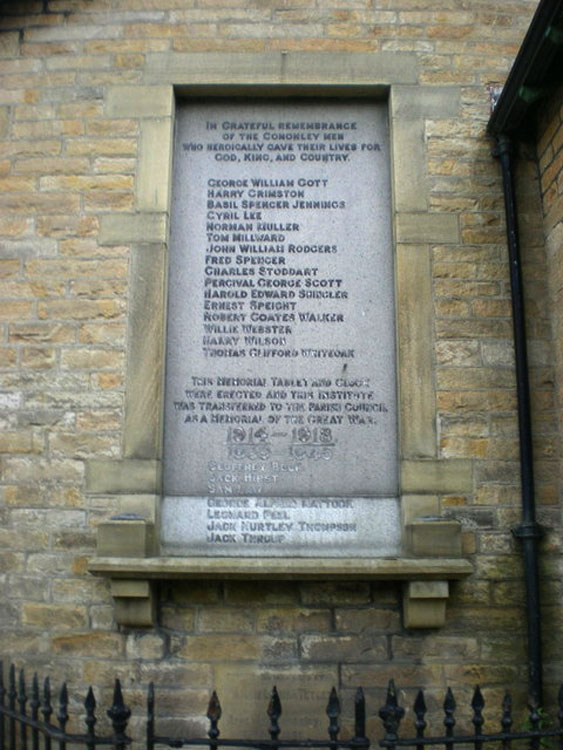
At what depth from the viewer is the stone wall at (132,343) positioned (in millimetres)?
4387

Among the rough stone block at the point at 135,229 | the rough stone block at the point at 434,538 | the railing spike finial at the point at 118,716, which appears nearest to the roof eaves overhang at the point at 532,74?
the rough stone block at the point at 135,229

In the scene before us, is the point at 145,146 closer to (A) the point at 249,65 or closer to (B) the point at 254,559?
(A) the point at 249,65

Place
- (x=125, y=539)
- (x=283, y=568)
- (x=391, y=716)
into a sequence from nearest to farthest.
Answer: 1. (x=391, y=716)
2. (x=283, y=568)
3. (x=125, y=539)

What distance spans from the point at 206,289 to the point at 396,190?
144 centimetres

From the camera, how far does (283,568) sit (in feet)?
14.0

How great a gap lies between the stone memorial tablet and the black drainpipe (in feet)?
2.53

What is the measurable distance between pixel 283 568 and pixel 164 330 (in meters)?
1.69

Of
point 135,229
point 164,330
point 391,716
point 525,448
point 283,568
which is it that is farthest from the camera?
point 135,229

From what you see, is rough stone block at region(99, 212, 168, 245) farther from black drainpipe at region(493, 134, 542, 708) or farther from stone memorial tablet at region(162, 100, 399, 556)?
black drainpipe at region(493, 134, 542, 708)

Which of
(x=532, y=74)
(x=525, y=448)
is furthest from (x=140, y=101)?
(x=525, y=448)

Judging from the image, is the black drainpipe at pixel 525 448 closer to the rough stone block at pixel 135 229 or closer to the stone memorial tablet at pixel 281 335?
the stone memorial tablet at pixel 281 335

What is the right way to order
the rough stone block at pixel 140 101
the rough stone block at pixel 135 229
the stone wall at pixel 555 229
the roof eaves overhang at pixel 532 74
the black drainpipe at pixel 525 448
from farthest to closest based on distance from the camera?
the rough stone block at pixel 140 101
the rough stone block at pixel 135 229
the stone wall at pixel 555 229
the black drainpipe at pixel 525 448
the roof eaves overhang at pixel 532 74

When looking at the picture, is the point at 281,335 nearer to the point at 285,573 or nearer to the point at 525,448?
the point at 285,573

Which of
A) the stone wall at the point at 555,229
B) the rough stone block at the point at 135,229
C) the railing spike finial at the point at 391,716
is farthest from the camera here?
the rough stone block at the point at 135,229
